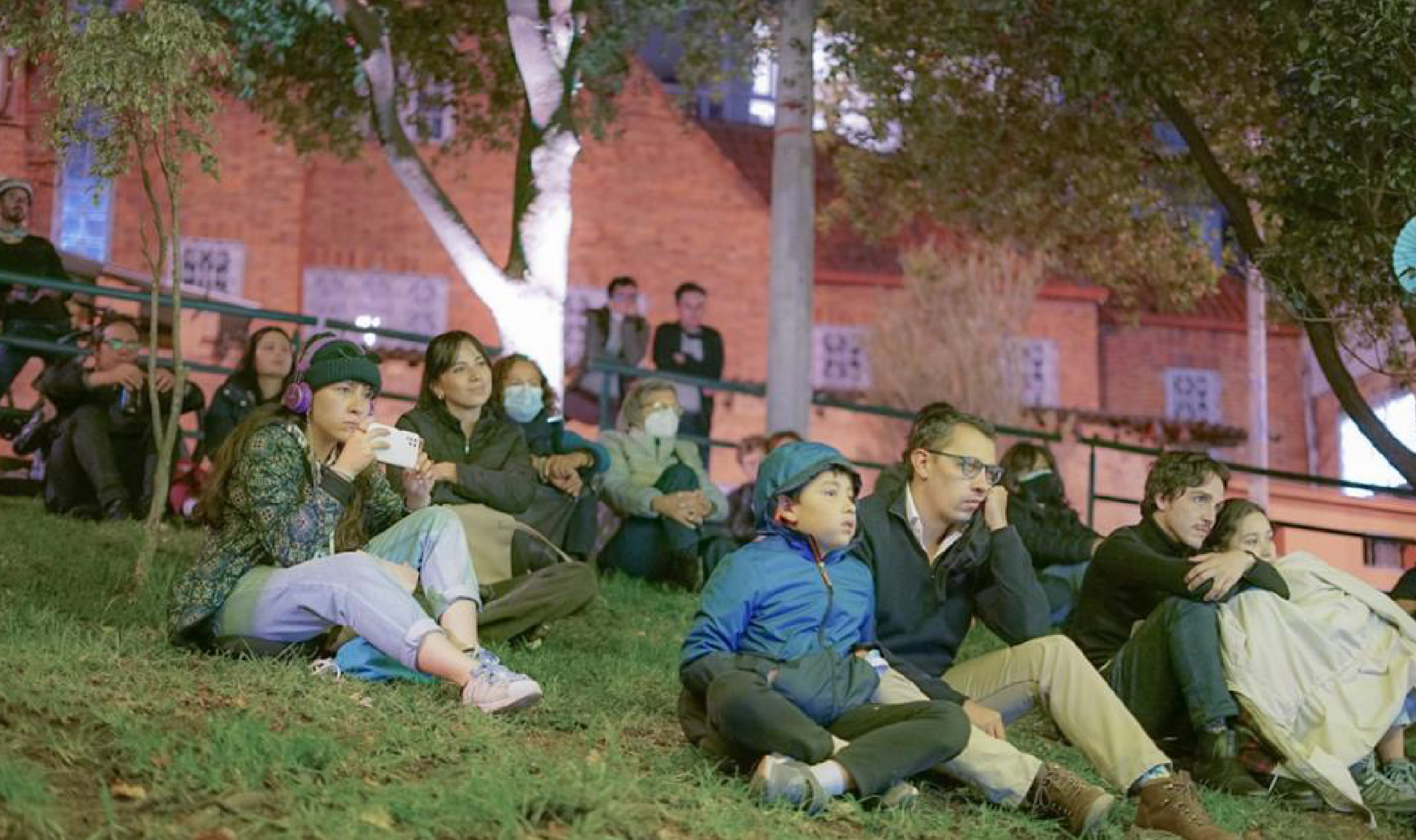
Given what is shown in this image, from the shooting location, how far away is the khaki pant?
5703 mm

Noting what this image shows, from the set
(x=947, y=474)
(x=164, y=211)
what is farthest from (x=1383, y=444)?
(x=164, y=211)

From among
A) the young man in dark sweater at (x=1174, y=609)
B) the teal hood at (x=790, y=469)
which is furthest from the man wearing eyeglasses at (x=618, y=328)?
the teal hood at (x=790, y=469)

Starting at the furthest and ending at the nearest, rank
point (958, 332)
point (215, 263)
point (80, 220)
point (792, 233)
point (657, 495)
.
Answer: point (958, 332) < point (80, 220) < point (215, 263) < point (792, 233) < point (657, 495)

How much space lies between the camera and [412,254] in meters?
27.1

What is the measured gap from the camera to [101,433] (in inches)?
418

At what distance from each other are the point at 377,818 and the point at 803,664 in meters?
1.55

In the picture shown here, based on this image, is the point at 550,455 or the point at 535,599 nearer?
the point at 535,599

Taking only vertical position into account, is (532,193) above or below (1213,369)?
above

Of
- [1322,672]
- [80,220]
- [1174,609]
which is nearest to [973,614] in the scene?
[1174,609]

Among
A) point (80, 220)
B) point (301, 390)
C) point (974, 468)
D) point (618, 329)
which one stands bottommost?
point (974, 468)

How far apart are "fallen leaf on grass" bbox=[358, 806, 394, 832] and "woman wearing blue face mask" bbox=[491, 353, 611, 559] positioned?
4163mm

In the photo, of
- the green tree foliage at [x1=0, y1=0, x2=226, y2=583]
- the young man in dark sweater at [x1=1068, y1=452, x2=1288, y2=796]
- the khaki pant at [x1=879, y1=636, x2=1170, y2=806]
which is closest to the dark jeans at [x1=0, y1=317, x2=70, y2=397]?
the green tree foliage at [x1=0, y1=0, x2=226, y2=583]

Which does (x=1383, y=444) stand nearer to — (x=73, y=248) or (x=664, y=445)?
(x=664, y=445)

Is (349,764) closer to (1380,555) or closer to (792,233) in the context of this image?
(792,233)
